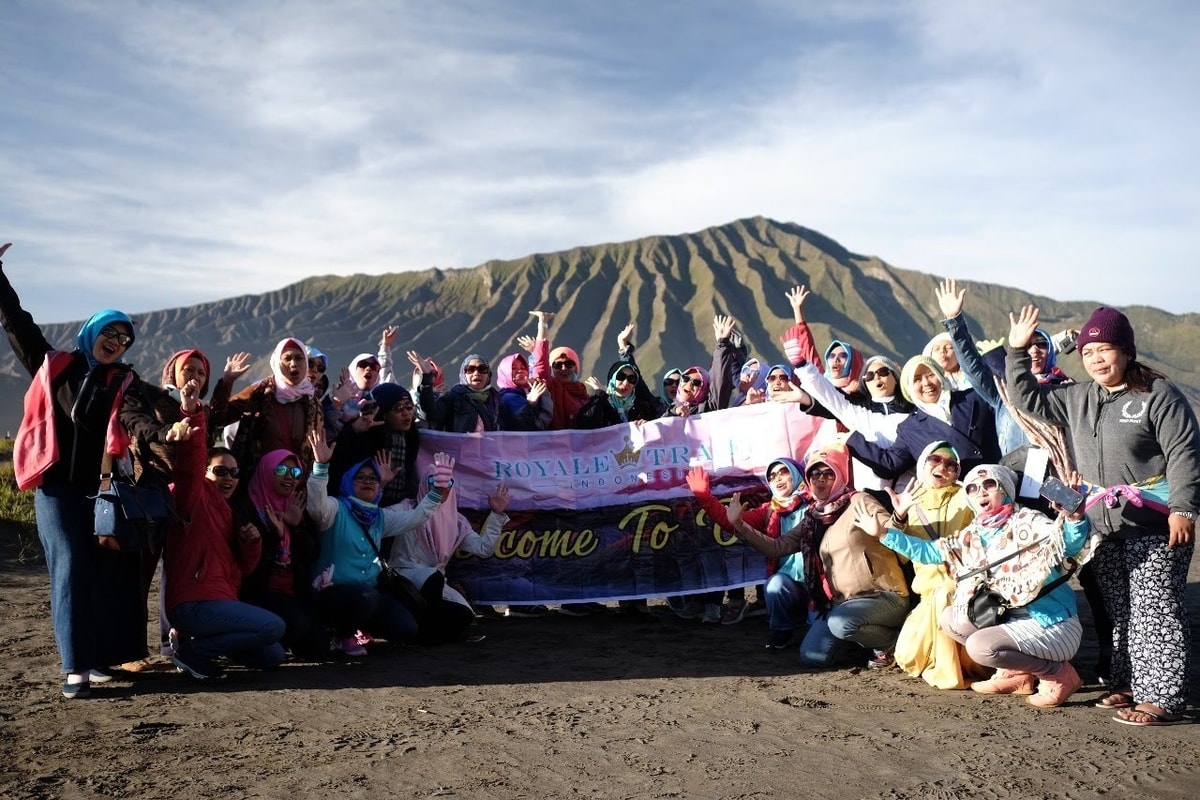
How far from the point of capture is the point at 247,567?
625 cm

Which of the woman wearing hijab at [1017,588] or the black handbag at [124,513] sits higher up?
Result: the black handbag at [124,513]

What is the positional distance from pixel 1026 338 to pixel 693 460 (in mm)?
3413

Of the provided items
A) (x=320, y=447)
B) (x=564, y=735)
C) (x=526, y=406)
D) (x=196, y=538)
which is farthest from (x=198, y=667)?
(x=526, y=406)

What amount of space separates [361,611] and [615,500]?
2473 mm

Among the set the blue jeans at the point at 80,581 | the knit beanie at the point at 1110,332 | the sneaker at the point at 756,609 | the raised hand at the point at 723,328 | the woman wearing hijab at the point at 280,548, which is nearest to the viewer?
the knit beanie at the point at 1110,332

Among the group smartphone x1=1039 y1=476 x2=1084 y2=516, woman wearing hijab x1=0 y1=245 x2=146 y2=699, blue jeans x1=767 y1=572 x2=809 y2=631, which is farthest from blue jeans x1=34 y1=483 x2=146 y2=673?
smartphone x1=1039 y1=476 x2=1084 y2=516

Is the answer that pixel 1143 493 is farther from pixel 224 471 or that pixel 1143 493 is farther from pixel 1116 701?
pixel 224 471

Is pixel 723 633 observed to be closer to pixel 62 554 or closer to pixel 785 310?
pixel 62 554

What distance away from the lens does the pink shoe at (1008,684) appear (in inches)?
220

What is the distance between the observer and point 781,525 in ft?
23.2

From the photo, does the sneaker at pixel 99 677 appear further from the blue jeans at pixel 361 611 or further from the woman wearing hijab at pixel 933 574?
the woman wearing hijab at pixel 933 574

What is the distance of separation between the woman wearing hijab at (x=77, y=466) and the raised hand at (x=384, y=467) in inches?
71.6

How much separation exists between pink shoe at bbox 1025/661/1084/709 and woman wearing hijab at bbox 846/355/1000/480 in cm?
162

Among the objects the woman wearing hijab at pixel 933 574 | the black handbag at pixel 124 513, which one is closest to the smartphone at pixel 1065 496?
the woman wearing hijab at pixel 933 574
